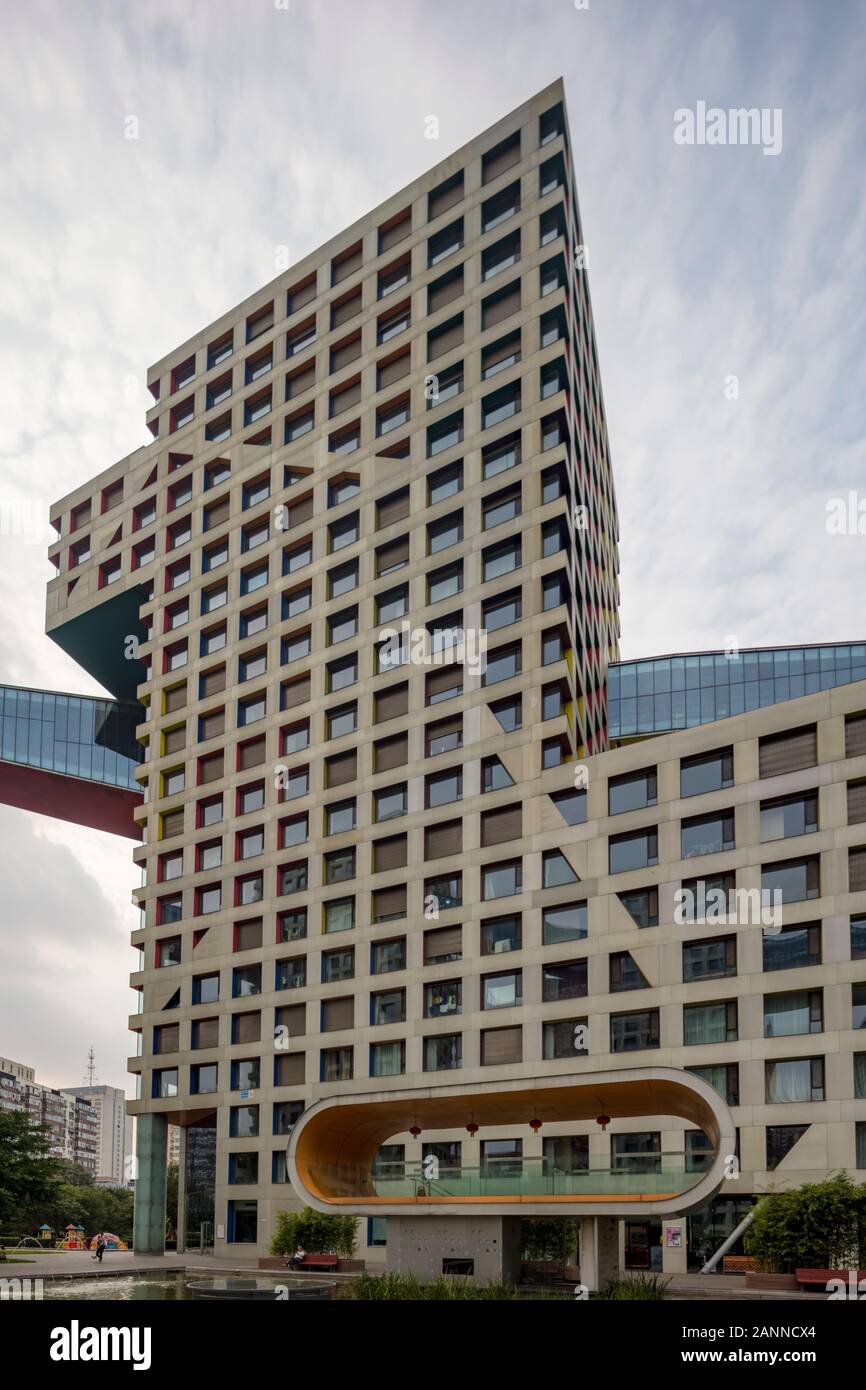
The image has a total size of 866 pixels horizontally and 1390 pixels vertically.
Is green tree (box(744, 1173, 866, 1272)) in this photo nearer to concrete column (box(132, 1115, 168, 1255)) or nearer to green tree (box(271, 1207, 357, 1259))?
green tree (box(271, 1207, 357, 1259))

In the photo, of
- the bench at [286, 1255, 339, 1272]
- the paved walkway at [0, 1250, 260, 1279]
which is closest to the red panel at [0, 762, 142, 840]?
the paved walkway at [0, 1250, 260, 1279]

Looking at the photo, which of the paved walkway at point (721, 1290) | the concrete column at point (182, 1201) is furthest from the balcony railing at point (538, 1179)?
the concrete column at point (182, 1201)

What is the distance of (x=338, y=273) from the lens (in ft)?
230

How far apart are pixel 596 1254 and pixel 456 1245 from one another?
13.7 ft

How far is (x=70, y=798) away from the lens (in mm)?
88688

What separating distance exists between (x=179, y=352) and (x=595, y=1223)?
60.1m

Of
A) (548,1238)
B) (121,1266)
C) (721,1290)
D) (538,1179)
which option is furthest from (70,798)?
(721,1290)

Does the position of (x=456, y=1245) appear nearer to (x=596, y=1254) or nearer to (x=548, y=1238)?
(x=596, y=1254)

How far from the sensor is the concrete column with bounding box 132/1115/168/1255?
6194 centimetres

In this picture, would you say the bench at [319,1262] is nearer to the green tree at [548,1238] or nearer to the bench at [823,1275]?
the green tree at [548,1238]

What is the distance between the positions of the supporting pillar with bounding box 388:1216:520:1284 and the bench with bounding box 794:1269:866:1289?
8.25 meters

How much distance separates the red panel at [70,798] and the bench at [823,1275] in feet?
192
